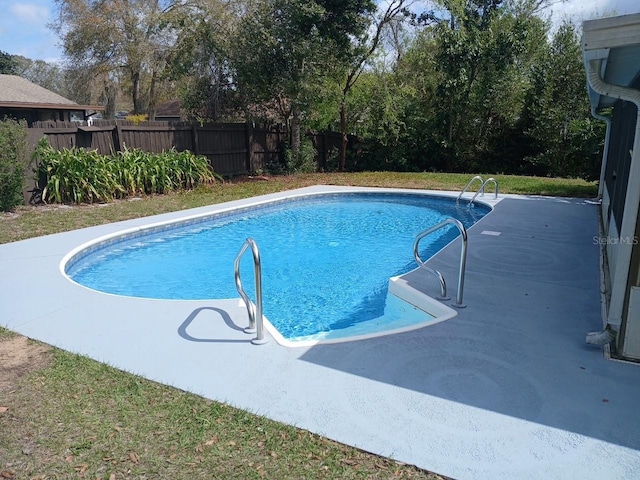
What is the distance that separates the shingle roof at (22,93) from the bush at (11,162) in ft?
30.6

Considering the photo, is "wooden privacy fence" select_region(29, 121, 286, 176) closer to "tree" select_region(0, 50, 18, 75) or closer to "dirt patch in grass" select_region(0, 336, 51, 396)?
"dirt patch in grass" select_region(0, 336, 51, 396)

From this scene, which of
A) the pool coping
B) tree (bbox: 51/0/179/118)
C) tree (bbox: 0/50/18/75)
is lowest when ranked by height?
the pool coping

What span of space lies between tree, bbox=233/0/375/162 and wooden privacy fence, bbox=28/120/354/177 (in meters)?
1.96

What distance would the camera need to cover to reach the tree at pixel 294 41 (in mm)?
14648

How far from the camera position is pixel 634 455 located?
8.65 ft

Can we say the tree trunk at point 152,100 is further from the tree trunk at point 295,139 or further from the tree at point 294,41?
the tree at point 294,41

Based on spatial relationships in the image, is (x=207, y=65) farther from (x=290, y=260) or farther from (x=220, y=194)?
(x=290, y=260)

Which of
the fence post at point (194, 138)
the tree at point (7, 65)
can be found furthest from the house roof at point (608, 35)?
the tree at point (7, 65)

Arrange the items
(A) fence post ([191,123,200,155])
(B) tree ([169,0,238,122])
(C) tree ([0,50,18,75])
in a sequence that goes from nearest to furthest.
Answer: (A) fence post ([191,123,200,155])
(B) tree ([169,0,238,122])
(C) tree ([0,50,18,75])

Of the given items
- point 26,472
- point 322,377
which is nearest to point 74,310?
point 26,472

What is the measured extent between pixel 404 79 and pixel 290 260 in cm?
1369

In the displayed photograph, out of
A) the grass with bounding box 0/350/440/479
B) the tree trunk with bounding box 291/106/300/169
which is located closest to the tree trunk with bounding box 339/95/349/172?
the tree trunk with bounding box 291/106/300/169

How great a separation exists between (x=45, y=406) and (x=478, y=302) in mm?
3938

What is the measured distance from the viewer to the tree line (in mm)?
15016
